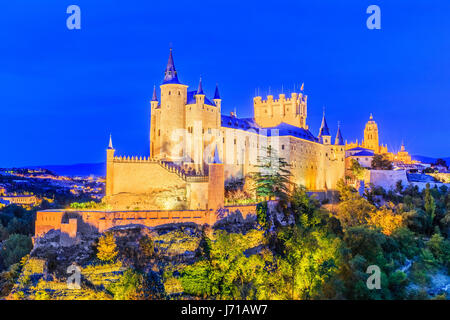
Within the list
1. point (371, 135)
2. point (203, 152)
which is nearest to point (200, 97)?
point (203, 152)

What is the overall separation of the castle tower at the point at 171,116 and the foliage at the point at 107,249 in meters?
13.6

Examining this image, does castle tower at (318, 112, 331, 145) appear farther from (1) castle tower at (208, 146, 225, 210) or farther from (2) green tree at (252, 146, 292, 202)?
(1) castle tower at (208, 146, 225, 210)

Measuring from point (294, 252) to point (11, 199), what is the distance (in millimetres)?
58822

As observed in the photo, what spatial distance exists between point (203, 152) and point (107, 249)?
1670 cm

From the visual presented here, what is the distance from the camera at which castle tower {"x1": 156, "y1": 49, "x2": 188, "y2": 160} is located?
1713 inches

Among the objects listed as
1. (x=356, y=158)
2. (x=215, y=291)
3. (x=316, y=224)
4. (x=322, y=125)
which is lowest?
(x=215, y=291)

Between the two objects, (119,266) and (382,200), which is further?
(382,200)

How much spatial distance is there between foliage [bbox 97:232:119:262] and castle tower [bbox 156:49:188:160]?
13.6m

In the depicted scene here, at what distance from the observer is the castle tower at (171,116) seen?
143 ft

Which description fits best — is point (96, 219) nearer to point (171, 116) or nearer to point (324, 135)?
point (171, 116)

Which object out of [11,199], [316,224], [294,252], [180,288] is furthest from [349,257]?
[11,199]

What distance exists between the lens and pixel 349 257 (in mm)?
35438
